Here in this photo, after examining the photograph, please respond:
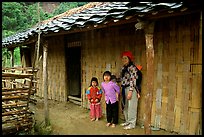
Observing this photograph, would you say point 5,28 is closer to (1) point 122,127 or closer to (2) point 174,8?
(1) point 122,127

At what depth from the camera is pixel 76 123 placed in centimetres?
627

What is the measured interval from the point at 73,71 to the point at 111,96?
402 centimetres

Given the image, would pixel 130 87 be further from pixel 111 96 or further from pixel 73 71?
pixel 73 71

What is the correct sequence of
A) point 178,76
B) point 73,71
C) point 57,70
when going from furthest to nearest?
point 73,71
point 57,70
point 178,76

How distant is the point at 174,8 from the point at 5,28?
2088cm

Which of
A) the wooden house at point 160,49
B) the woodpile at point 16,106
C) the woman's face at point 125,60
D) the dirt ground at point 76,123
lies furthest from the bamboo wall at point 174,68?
A: the woodpile at point 16,106

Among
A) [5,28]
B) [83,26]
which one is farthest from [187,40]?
[5,28]

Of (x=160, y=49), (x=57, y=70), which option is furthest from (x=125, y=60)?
(x=57, y=70)

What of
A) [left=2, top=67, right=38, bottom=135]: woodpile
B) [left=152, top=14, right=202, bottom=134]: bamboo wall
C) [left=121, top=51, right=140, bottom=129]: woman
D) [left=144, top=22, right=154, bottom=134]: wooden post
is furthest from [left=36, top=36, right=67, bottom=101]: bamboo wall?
[left=144, top=22, right=154, bottom=134]: wooden post

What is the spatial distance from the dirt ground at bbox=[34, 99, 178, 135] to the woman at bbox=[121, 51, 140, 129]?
0.81 ft

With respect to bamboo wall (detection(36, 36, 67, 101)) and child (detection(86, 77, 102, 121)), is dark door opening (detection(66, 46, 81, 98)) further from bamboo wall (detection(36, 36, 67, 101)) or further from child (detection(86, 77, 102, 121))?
child (detection(86, 77, 102, 121))

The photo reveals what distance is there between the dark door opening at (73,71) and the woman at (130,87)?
12.3 ft

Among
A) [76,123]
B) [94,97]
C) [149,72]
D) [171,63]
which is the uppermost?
[171,63]

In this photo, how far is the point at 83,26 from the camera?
5.16 m
